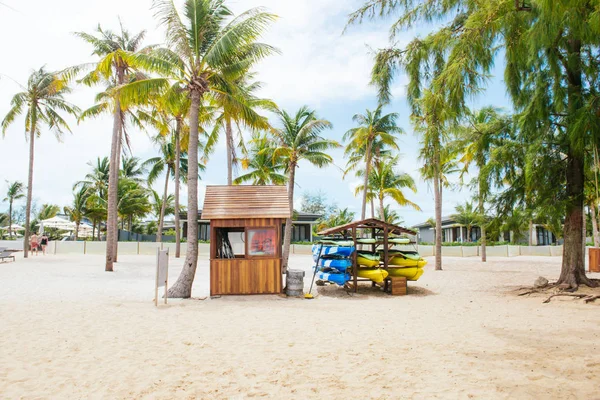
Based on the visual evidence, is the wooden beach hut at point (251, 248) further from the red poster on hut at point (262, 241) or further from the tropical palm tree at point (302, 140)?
the tropical palm tree at point (302, 140)

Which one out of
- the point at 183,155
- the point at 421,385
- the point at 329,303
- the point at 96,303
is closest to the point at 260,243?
the point at 329,303

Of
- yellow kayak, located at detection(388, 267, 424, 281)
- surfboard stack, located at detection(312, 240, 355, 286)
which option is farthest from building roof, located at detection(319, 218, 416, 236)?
yellow kayak, located at detection(388, 267, 424, 281)

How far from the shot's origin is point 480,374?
4.38 meters

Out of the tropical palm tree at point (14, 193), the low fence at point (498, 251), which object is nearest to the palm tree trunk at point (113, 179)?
the low fence at point (498, 251)

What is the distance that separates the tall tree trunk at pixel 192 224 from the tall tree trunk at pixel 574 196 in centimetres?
904

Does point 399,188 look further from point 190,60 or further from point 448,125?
point 448,125

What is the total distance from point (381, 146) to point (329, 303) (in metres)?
19.8

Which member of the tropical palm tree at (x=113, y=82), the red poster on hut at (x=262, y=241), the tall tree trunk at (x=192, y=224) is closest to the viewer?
the tall tree trunk at (x=192, y=224)

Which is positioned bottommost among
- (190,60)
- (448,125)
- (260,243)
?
(260,243)

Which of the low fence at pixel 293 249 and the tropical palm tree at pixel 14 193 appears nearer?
the low fence at pixel 293 249

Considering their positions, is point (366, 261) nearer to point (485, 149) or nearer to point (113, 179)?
point (485, 149)

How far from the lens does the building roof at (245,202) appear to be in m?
10.4

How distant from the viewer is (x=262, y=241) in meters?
10.6

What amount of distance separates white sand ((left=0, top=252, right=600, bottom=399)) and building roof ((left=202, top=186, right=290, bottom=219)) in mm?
2154
